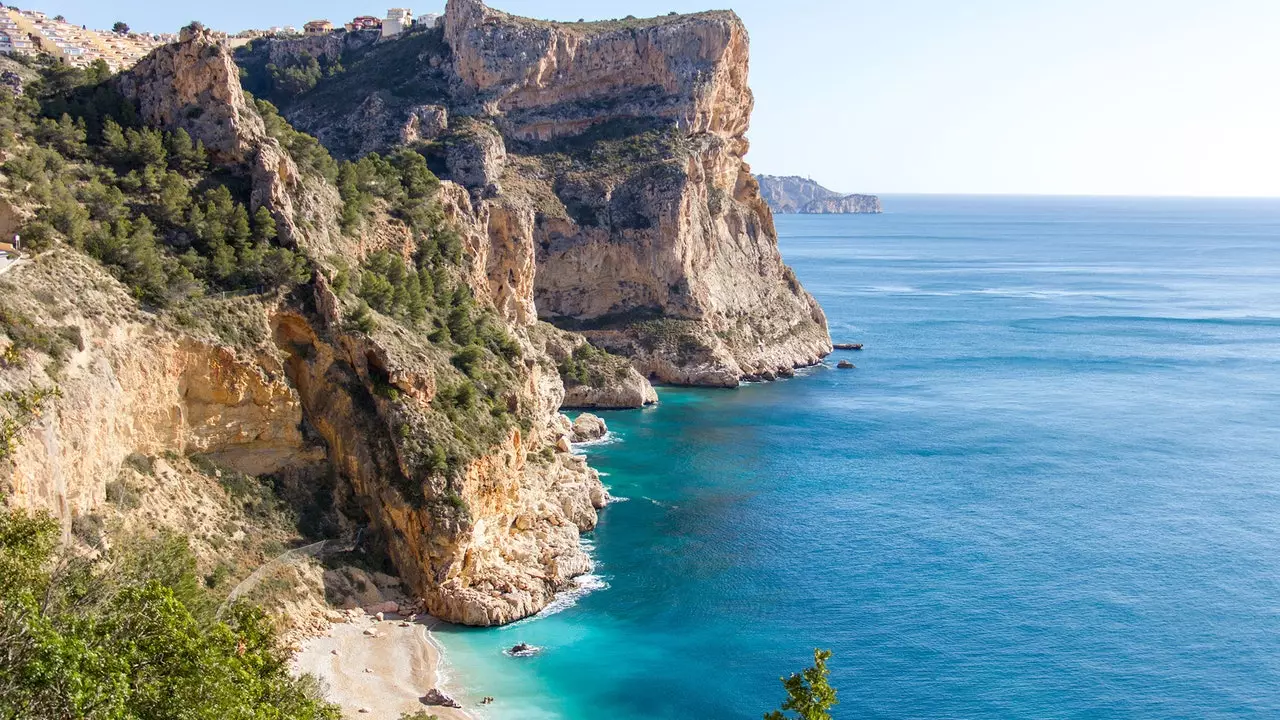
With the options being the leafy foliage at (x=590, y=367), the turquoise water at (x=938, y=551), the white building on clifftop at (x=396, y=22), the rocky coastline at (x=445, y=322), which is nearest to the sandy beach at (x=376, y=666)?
the turquoise water at (x=938, y=551)

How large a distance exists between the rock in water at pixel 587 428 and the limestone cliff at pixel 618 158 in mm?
17929

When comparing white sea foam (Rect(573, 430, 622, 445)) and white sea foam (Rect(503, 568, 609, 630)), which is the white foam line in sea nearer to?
white sea foam (Rect(573, 430, 622, 445))

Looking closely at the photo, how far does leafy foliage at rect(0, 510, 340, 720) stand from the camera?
816 inches

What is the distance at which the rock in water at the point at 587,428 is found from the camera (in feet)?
261

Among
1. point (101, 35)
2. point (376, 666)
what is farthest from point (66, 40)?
point (376, 666)

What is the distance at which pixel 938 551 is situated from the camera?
5691cm

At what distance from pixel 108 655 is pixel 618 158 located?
89.1 meters

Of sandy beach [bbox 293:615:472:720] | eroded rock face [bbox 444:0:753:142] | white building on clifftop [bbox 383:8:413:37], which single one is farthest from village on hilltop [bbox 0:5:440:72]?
sandy beach [bbox 293:615:472:720]

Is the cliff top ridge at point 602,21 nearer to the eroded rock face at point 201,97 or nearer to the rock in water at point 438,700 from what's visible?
the eroded rock face at point 201,97

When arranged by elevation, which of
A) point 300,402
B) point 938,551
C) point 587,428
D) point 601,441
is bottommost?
point 938,551

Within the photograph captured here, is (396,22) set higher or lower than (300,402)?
higher

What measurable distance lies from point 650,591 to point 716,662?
7.89 m

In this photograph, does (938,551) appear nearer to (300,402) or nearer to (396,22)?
(300,402)

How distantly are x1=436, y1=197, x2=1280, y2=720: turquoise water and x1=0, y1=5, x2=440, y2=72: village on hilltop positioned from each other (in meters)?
44.8
